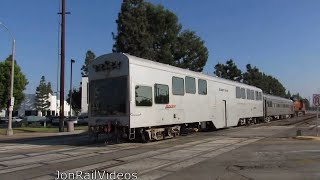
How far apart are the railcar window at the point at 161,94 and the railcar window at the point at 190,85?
2.51 m

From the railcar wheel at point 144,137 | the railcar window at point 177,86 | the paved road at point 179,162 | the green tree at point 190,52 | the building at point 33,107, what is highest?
the green tree at point 190,52

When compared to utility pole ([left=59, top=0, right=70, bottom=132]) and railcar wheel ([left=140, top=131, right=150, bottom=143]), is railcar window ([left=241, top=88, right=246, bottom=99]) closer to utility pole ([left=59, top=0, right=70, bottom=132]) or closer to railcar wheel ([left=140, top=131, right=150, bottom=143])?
utility pole ([left=59, top=0, right=70, bottom=132])

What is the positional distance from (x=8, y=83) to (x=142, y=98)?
167ft

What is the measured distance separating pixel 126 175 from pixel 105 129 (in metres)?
8.78

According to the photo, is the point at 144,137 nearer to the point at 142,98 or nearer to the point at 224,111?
the point at 142,98

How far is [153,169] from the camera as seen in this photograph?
41.1ft

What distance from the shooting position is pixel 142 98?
791 inches

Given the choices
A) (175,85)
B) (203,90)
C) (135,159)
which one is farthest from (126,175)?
(203,90)

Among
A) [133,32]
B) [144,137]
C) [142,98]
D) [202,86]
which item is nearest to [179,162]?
[142,98]

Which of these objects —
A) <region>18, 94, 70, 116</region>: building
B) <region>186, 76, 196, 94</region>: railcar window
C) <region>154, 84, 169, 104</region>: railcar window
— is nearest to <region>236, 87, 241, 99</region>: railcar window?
<region>186, 76, 196, 94</region>: railcar window

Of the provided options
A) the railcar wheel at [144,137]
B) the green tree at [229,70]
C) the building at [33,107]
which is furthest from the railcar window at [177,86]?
the building at [33,107]

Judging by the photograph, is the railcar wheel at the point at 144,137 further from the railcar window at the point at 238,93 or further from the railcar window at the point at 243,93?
the railcar window at the point at 243,93

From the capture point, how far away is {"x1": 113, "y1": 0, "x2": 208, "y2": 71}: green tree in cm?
4531

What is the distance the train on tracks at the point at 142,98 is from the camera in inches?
773
